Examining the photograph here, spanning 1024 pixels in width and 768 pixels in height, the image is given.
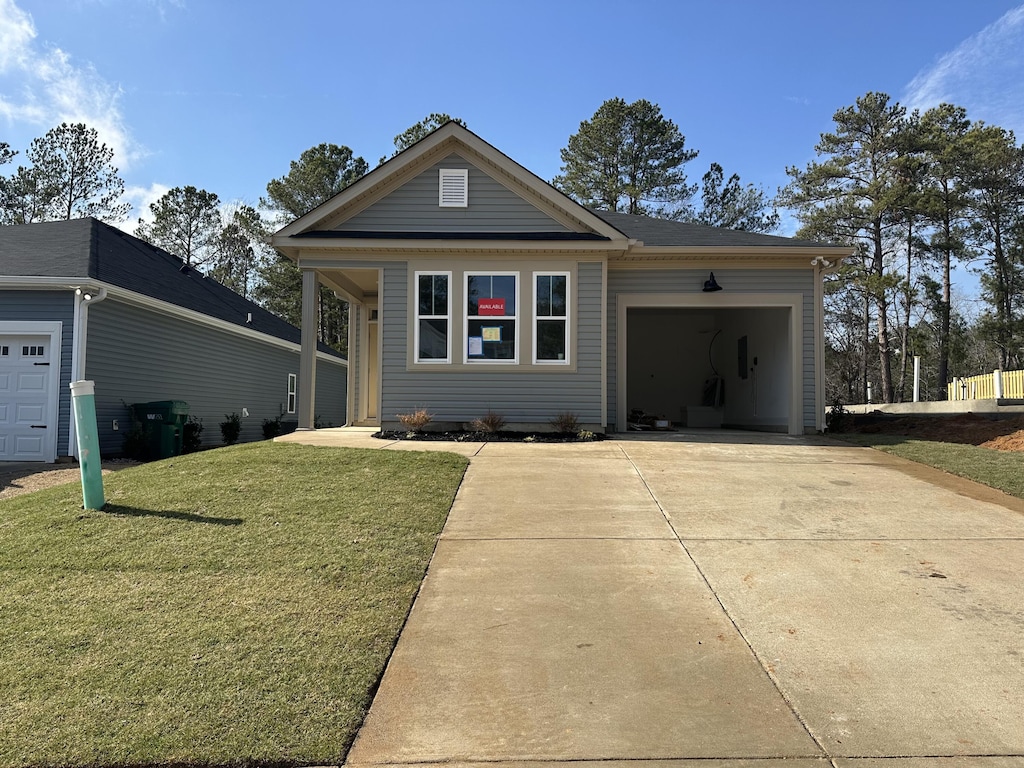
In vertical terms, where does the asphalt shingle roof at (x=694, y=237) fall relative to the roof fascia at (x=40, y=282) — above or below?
above

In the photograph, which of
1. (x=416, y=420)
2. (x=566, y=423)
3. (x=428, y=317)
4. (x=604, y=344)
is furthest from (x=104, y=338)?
(x=604, y=344)

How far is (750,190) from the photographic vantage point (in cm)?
3183

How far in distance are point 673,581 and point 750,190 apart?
3113 cm

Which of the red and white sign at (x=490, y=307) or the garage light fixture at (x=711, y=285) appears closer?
the red and white sign at (x=490, y=307)

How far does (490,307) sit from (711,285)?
415cm

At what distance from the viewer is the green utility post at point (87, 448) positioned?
19.1 feet

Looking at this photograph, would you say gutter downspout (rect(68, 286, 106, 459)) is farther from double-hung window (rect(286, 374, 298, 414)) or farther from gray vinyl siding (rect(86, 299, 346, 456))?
double-hung window (rect(286, 374, 298, 414))

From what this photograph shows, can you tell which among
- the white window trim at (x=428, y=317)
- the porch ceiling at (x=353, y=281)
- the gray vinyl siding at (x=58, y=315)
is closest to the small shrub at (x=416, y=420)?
the white window trim at (x=428, y=317)

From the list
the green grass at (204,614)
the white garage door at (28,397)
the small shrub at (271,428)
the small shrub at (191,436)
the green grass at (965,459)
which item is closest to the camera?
the green grass at (204,614)

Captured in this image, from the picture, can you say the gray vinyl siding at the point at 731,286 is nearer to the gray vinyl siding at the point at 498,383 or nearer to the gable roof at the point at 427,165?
the gray vinyl siding at the point at 498,383

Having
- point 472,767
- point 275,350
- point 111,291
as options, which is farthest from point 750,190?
point 472,767

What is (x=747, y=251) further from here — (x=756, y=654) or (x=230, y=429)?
(x=230, y=429)

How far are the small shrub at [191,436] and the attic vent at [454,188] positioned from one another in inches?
283

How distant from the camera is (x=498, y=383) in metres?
11.5
